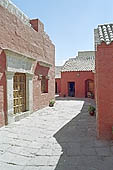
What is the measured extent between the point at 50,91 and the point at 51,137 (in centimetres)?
764

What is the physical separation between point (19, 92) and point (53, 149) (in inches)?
177

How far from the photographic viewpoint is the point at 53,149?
4.37 meters

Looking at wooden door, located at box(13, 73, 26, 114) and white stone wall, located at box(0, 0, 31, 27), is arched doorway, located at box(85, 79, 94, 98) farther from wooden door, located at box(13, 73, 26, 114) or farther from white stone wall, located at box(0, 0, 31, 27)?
white stone wall, located at box(0, 0, 31, 27)

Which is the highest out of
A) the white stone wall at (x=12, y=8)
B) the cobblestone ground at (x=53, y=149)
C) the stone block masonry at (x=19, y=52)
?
the white stone wall at (x=12, y=8)

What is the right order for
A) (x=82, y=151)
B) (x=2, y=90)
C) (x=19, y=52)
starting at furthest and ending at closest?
(x=19, y=52) → (x=2, y=90) → (x=82, y=151)

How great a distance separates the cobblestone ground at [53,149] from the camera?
351cm

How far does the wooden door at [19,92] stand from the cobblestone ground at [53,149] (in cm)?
173

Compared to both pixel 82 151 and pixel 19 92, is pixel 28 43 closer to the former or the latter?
pixel 19 92

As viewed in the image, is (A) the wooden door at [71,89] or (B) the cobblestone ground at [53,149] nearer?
(B) the cobblestone ground at [53,149]

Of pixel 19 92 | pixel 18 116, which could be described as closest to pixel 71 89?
pixel 19 92

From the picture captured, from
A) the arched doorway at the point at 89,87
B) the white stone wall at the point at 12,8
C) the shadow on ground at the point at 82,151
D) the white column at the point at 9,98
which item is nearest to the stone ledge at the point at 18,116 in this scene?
the white column at the point at 9,98

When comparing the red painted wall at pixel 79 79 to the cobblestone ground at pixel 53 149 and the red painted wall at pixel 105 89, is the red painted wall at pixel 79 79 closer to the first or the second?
the cobblestone ground at pixel 53 149

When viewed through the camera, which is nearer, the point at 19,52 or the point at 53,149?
the point at 53,149

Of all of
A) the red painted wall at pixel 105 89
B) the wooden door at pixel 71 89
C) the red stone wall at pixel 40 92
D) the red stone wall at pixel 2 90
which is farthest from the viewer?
the wooden door at pixel 71 89
